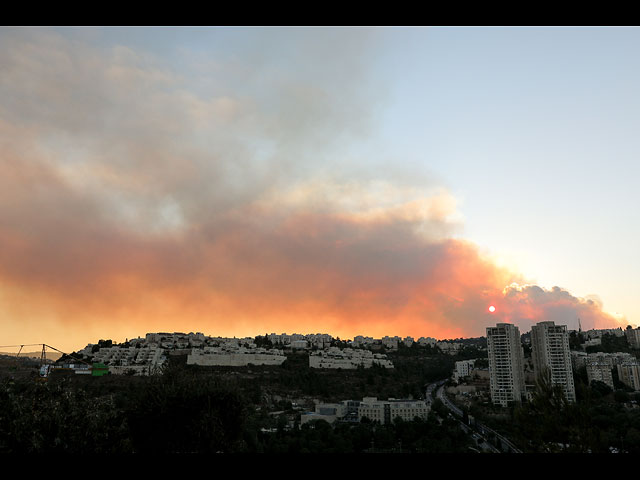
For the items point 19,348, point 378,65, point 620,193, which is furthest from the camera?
point 19,348

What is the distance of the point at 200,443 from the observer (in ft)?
26.3

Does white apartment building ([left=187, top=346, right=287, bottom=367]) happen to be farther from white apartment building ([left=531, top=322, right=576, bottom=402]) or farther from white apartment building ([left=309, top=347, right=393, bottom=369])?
white apartment building ([left=531, top=322, right=576, bottom=402])

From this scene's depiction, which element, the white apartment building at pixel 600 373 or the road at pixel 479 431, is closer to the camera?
the road at pixel 479 431

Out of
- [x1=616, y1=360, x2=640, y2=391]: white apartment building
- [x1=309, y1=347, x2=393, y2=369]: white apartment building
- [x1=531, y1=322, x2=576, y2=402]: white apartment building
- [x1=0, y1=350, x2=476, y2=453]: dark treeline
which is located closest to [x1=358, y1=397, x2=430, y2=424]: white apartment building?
[x1=531, y1=322, x2=576, y2=402]: white apartment building

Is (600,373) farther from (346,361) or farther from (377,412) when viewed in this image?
(346,361)

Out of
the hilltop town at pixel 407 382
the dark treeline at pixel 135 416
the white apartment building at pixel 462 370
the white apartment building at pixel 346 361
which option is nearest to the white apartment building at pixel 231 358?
the hilltop town at pixel 407 382

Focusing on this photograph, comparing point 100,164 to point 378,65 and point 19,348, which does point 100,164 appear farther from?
point 19,348

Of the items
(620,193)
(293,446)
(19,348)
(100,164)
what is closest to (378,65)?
(620,193)

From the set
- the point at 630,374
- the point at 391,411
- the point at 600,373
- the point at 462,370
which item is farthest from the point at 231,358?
the point at 630,374

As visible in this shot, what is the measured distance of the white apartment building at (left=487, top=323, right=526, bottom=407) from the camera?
34.1 meters

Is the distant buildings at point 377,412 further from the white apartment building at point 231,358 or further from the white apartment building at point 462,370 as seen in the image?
the white apartment building at point 231,358

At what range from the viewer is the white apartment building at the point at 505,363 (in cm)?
3409

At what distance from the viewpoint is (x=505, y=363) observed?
124 ft

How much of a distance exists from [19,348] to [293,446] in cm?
1053
